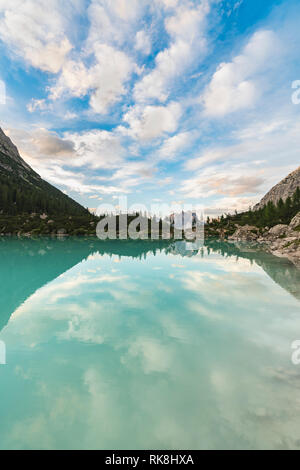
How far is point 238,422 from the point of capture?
4.79 m

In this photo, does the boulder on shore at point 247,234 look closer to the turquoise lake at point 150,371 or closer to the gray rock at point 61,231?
the turquoise lake at point 150,371

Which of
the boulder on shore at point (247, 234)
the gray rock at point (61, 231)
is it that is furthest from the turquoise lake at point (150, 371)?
the gray rock at point (61, 231)

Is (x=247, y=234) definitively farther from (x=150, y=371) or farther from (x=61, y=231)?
(x=150, y=371)

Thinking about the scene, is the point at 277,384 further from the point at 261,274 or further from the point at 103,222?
the point at 103,222

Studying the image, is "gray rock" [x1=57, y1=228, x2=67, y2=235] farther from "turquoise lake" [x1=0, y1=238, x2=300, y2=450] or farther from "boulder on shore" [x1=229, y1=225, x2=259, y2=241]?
"turquoise lake" [x1=0, y1=238, x2=300, y2=450]

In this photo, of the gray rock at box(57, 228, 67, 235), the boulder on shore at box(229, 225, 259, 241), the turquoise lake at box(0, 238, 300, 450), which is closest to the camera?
the turquoise lake at box(0, 238, 300, 450)

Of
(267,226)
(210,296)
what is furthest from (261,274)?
(267,226)

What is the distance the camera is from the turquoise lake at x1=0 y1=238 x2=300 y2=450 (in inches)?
181

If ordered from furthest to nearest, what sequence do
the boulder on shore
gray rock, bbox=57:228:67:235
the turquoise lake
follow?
gray rock, bbox=57:228:67:235 < the boulder on shore < the turquoise lake

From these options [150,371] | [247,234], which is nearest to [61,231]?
[247,234]

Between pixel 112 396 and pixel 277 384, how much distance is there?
16.2 feet

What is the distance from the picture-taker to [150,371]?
6.90 metres

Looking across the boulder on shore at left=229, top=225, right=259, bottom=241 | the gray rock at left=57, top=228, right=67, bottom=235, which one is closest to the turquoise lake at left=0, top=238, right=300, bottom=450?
the boulder on shore at left=229, top=225, right=259, bottom=241
